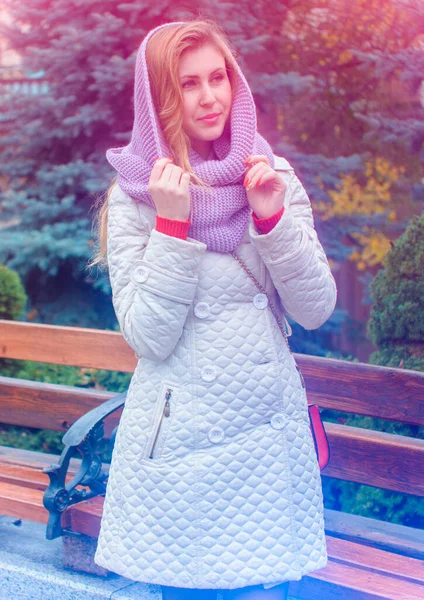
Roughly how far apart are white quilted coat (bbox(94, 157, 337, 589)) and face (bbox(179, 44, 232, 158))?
0.30m

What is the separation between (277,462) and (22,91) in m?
4.33

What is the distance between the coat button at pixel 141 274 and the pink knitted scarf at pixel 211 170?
18cm

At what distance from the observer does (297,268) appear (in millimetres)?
1954

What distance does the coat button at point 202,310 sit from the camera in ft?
6.65

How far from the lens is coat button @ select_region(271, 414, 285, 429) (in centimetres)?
203

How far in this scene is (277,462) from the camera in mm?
2020

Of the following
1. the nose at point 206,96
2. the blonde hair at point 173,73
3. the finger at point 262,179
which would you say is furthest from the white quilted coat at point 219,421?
the nose at point 206,96

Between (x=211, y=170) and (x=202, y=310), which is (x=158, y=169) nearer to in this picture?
(x=211, y=170)

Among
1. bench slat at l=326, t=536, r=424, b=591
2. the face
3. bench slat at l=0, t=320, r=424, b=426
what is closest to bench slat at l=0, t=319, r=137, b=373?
bench slat at l=0, t=320, r=424, b=426

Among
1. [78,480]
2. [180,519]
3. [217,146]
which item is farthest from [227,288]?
[78,480]

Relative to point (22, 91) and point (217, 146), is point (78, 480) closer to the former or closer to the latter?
point (217, 146)

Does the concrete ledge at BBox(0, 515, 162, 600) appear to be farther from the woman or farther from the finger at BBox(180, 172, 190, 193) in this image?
the finger at BBox(180, 172, 190, 193)

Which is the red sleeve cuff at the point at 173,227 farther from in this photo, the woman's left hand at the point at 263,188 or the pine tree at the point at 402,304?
the pine tree at the point at 402,304

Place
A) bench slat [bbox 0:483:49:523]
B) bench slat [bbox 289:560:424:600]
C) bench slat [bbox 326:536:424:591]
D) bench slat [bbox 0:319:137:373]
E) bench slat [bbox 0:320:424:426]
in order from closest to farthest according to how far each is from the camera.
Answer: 1. bench slat [bbox 289:560:424:600]
2. bench slat [bbox 326:536:424:591]
3. bench slat [bbox 0:320:424:426]
4. bench slat [bbox 0:483:49:523]
5. bench slat [bbox 0:319:137:373]
